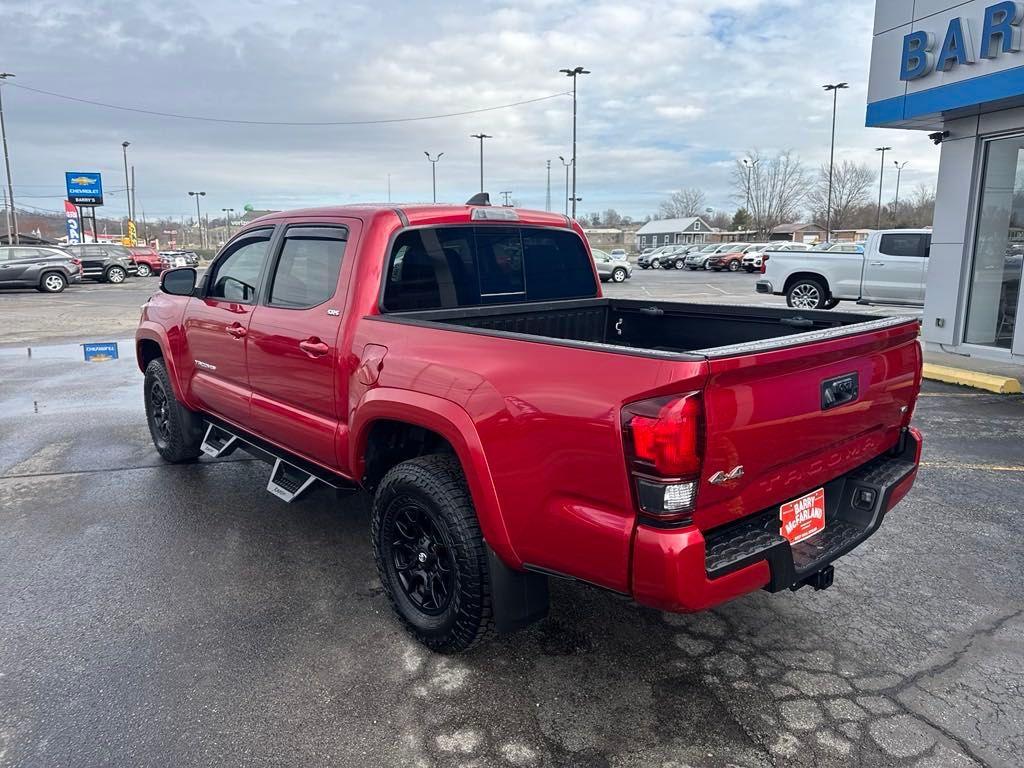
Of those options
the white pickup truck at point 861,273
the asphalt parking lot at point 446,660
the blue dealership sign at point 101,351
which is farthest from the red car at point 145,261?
the asphalt parking lot at point 446,660

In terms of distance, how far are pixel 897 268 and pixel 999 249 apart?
19.5 feet

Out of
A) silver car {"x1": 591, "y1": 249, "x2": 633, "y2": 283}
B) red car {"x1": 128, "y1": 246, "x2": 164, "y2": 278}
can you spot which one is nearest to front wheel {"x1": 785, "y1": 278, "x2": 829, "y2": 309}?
silver car {"x1": 591, "y1": 249, "x2": 633, "y2": 283}

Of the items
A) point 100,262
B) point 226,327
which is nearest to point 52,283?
point 100,262

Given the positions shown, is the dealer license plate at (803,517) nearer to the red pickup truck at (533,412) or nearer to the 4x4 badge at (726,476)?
the red pickup truck at (533,412)

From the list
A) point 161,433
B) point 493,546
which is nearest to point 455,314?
point 493,546

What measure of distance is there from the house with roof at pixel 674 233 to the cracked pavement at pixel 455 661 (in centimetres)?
9434

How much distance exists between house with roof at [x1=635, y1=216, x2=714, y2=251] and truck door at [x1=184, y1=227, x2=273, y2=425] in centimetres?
9374

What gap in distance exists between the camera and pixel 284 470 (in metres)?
4.36

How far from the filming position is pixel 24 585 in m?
3.88

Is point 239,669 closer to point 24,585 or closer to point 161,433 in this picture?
point 24,585

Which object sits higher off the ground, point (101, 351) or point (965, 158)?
point (965, 158)

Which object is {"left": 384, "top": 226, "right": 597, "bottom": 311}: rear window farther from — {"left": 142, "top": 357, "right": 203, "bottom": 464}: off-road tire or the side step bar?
{"left": 142, "top": 357, "right": 203, "bottom": 464}: off-road tire

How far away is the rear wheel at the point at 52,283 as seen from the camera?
25.7 metres

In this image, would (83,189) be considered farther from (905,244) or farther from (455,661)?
(455,661)
